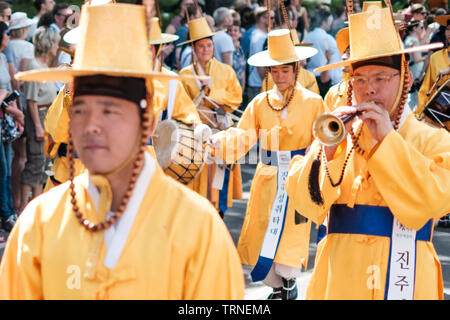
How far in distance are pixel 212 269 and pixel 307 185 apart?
1.37 meters

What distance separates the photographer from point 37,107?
880 cm

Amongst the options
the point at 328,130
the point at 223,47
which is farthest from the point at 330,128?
the point at 223,47

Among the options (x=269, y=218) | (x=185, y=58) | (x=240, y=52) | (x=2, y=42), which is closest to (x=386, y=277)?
(x=269, y=218)

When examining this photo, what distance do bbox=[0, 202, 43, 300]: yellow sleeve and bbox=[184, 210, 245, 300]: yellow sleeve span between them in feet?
1.64

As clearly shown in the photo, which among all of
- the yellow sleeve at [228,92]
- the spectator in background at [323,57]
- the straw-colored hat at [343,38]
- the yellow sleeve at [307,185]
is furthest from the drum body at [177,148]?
the spectator in background at [323,57]

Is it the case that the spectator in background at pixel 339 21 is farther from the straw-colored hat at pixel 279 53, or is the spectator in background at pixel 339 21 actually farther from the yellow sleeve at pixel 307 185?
the yellow sleeve at pixel 307 185

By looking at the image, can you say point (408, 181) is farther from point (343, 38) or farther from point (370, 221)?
point (343, 38)

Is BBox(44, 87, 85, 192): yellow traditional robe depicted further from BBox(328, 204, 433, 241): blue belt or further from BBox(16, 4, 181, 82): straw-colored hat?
BBox(16, 4, 181, 82): straw-colored hat

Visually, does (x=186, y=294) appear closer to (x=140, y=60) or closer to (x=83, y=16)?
(x=140, y=60)

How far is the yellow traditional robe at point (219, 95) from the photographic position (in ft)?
25.8

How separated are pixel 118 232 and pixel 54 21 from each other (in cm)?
763

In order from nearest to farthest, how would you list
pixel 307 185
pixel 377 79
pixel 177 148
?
1. pixel 377 79
2. pixel 307 185
3. pixel 177 148
